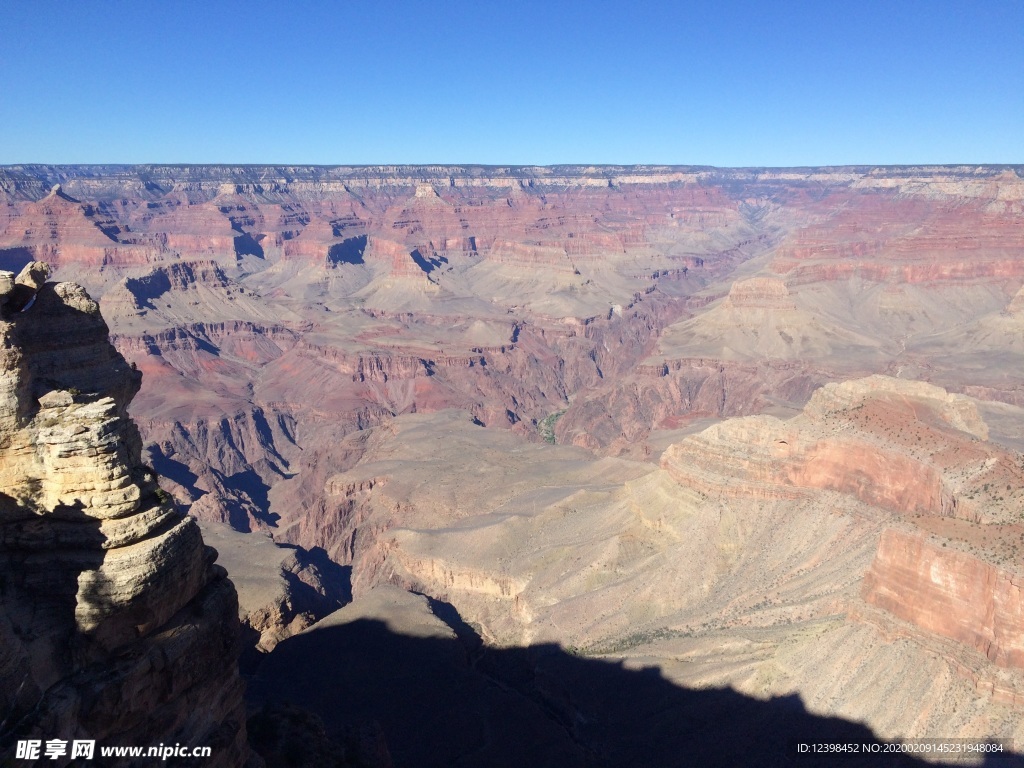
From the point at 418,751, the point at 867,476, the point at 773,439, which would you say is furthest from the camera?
the point at 773,439

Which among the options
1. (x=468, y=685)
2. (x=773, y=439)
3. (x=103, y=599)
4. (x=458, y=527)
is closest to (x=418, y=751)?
(x=468, y=685)

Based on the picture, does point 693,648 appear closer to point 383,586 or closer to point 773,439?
point 773,439

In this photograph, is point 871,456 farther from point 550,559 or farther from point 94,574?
point 94,574

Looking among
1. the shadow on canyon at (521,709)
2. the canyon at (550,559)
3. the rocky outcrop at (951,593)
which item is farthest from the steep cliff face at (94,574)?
the rocky outcrop at (951,593)

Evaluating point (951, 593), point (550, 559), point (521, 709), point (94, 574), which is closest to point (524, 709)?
point (521, 709)

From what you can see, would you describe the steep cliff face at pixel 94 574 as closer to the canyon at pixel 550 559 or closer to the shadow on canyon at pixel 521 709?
the canyon at pixel 550 559

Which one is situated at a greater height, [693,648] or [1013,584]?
[1013,584]

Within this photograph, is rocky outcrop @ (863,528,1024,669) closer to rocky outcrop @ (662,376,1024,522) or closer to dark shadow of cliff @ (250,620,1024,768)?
rocky outcrop @ (662,376,1024,522)

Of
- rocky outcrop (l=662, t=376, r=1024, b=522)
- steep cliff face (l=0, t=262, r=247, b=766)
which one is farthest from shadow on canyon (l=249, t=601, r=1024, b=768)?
rocky outcrop (l=662, t=376, r=1024, b=522)
